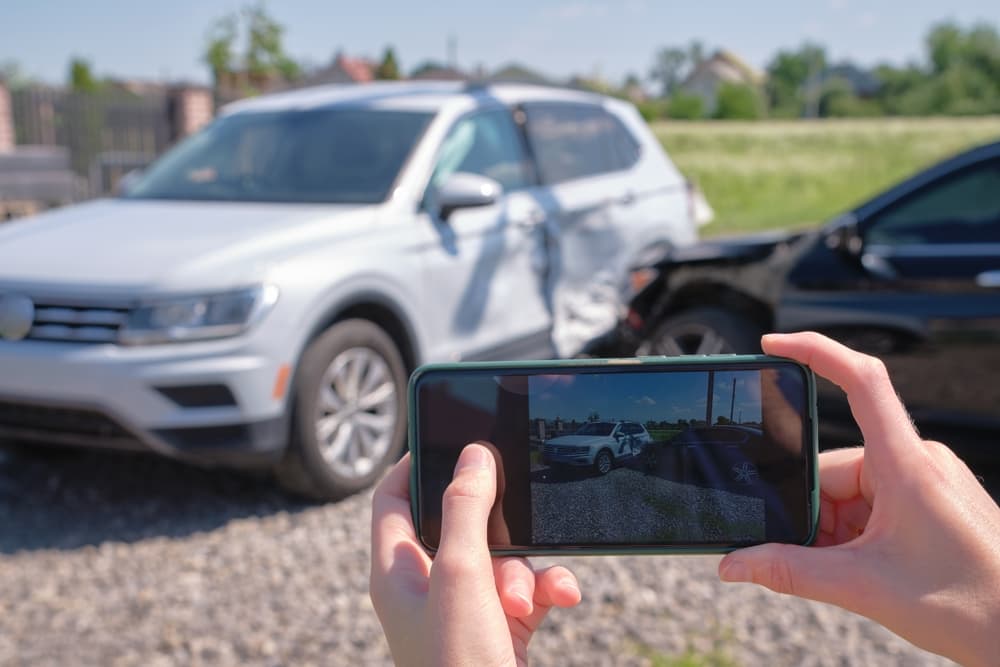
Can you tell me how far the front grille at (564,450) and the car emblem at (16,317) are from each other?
332cm

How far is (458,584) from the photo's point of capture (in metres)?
0.97

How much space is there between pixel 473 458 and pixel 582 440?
0.16 m

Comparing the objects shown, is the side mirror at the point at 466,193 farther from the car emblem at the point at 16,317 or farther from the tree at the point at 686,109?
the tree at the point at 686,109

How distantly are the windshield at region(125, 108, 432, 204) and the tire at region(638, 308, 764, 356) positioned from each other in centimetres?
148

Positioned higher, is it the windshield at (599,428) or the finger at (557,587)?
the windshield at (599,428)

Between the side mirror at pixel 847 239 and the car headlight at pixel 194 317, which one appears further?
the side mirror at pixel 847 239

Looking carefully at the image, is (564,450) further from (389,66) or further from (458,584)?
(389,66)

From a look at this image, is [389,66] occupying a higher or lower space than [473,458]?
higher

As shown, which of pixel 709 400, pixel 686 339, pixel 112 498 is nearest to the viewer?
pixel 709 400

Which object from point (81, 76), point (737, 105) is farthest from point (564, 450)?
point (737, 105)

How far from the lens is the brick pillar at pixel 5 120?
1720 cm

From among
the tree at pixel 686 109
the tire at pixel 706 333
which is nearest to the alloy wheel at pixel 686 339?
the tire at pixel 706 333

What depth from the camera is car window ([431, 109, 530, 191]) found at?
5109 millimetres

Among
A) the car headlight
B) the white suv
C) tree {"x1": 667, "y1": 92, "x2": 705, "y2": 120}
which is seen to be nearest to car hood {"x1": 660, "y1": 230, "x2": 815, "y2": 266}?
the white suv
